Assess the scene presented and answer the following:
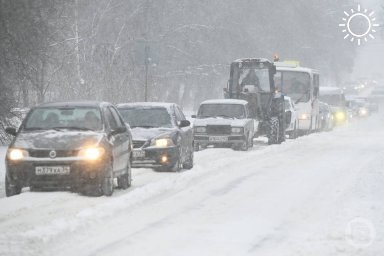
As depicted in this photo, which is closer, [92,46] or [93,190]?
[93,190]

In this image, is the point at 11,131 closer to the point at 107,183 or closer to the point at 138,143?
the point at 107,183

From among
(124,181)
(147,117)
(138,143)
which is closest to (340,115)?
(147,117)

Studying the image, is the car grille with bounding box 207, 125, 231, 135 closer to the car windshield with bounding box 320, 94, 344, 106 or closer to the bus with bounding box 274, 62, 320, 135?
the bus with bounding box 274, 62, 320, 135

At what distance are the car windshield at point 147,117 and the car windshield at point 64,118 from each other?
4.72 meters

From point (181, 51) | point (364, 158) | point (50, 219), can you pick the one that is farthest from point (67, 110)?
point (181, 51)

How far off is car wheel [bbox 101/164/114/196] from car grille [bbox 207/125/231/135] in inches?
528

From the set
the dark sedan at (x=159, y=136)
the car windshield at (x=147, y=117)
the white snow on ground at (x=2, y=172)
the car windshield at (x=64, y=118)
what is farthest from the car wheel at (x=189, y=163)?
the car windshield at (x=64, y=118)

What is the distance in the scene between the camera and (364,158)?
24.1 m

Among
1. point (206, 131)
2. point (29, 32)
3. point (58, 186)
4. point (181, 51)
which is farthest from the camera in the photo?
point (181, 51)

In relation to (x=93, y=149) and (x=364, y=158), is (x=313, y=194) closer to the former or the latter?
(x=93, y=149)

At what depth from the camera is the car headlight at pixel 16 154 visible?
13773 millimetres

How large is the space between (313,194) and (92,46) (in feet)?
105

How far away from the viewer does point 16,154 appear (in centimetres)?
1380

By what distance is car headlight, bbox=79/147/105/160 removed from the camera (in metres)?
13.8
